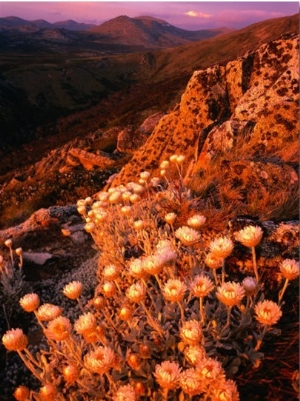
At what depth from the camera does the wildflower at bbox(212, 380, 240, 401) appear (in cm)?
185

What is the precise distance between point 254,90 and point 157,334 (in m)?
5.87

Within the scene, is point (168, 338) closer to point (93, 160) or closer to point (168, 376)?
point (168, 376)

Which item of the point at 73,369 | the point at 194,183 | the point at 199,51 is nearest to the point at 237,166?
the point at 194,183

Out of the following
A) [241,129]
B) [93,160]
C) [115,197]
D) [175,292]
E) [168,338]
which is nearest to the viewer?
[175,292]

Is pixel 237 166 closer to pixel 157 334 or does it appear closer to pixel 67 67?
pixel 157 334

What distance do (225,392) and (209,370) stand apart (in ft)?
0.40

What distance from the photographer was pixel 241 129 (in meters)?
6.33

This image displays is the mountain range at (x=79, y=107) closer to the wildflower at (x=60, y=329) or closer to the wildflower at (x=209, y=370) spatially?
the wildflower at (x=60, y=329)

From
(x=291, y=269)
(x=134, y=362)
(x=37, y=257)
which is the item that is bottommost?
(x=37, y=257)

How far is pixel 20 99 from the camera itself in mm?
60000

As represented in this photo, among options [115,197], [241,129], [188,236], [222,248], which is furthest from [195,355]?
[241,129]

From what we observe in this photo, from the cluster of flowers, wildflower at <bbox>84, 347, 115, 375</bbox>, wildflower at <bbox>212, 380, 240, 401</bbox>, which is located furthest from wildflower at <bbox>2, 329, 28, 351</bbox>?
wildflower at <bbox>212, 380, 240, 401</bbox>

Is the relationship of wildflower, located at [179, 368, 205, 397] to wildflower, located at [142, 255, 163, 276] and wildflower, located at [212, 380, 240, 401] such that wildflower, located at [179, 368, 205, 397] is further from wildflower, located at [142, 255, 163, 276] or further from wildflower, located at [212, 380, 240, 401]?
wildflower, located at [142, 255, 163, 276]

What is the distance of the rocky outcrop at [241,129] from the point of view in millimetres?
4684
